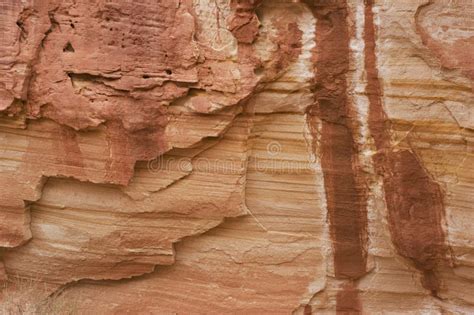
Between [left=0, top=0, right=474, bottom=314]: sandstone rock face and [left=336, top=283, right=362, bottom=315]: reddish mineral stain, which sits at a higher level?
[left=0, top=0, right=474, bottom=314]: sandstone rock face

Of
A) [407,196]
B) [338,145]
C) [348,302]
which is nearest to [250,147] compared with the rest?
[338,145]

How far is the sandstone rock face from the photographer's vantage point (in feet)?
12.1

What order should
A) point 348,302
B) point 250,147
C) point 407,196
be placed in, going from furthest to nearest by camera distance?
point 348,302, point 250,147, point 407,196

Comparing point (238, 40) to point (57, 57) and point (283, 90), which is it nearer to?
point (283, 90)

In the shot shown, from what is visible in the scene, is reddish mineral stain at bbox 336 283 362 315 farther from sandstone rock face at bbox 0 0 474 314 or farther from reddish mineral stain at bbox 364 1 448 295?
reddish mineral stain at bbox 364 1 448 295

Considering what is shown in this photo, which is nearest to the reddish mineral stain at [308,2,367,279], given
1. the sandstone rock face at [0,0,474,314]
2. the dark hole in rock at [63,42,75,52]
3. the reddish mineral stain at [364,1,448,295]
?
the sandstone rock face at [0,0,474,314]

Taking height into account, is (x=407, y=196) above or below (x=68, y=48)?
below

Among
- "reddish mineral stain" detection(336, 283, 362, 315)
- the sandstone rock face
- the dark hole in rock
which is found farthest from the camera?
"reddish mineral stain" detection(336, 283, 362, 315)

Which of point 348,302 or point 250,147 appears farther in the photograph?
point 348,302

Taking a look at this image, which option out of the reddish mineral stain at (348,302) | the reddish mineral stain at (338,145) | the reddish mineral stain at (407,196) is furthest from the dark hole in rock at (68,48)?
the reddish mineral stain at (348,302)

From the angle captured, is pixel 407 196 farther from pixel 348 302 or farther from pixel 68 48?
pixel 68 48

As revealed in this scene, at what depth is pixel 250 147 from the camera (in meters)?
3.93

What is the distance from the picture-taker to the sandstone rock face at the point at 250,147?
145 inches

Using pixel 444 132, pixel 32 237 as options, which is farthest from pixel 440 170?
pixel 32 237
